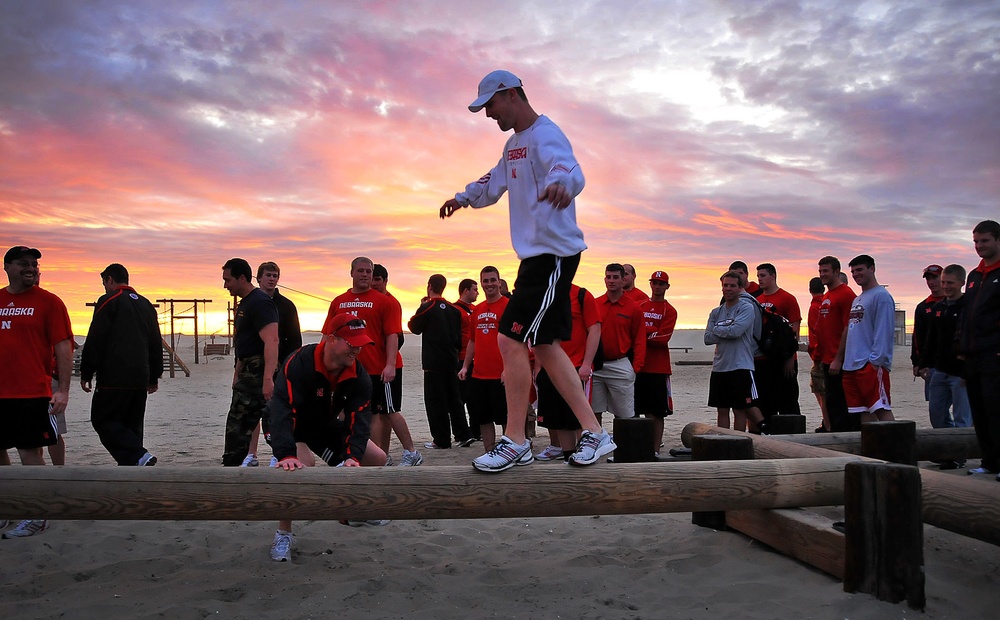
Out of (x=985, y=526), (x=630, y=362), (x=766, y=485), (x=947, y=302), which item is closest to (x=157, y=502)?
(x=766, y=485)

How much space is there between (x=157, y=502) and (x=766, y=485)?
3.40m

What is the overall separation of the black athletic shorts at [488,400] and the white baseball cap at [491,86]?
4.84 m

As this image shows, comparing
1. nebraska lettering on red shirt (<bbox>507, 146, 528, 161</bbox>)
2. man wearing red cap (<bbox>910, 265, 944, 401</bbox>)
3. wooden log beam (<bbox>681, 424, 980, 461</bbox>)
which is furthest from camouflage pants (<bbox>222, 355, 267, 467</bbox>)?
man wearing red cap (<bbox>910, 265, 944, 401</bbox>)

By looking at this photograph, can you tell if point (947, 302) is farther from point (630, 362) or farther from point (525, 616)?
point (525, 616)

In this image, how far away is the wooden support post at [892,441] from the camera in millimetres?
5758

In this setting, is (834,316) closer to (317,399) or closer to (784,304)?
(784,304)

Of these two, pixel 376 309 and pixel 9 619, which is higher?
pixel 376 309

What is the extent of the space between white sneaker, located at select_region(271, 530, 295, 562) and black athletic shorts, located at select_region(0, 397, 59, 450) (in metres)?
2.13

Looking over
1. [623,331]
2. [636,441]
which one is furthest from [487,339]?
[636,441]

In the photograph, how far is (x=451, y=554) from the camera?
16.1 ft

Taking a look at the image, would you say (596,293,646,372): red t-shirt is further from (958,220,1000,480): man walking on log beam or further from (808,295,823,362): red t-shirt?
(958,220,1000,480): man walking on log beam

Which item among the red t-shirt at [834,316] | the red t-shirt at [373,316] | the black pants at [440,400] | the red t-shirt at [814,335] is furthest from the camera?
the black pants at [440,400]

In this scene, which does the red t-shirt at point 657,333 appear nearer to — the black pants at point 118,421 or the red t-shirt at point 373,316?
the red t-shirt at point 373,316

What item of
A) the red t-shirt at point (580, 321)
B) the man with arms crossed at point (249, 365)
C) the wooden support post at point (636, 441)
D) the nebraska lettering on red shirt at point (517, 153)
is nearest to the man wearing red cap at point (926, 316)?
the red t-shirt at point (580, 321)
